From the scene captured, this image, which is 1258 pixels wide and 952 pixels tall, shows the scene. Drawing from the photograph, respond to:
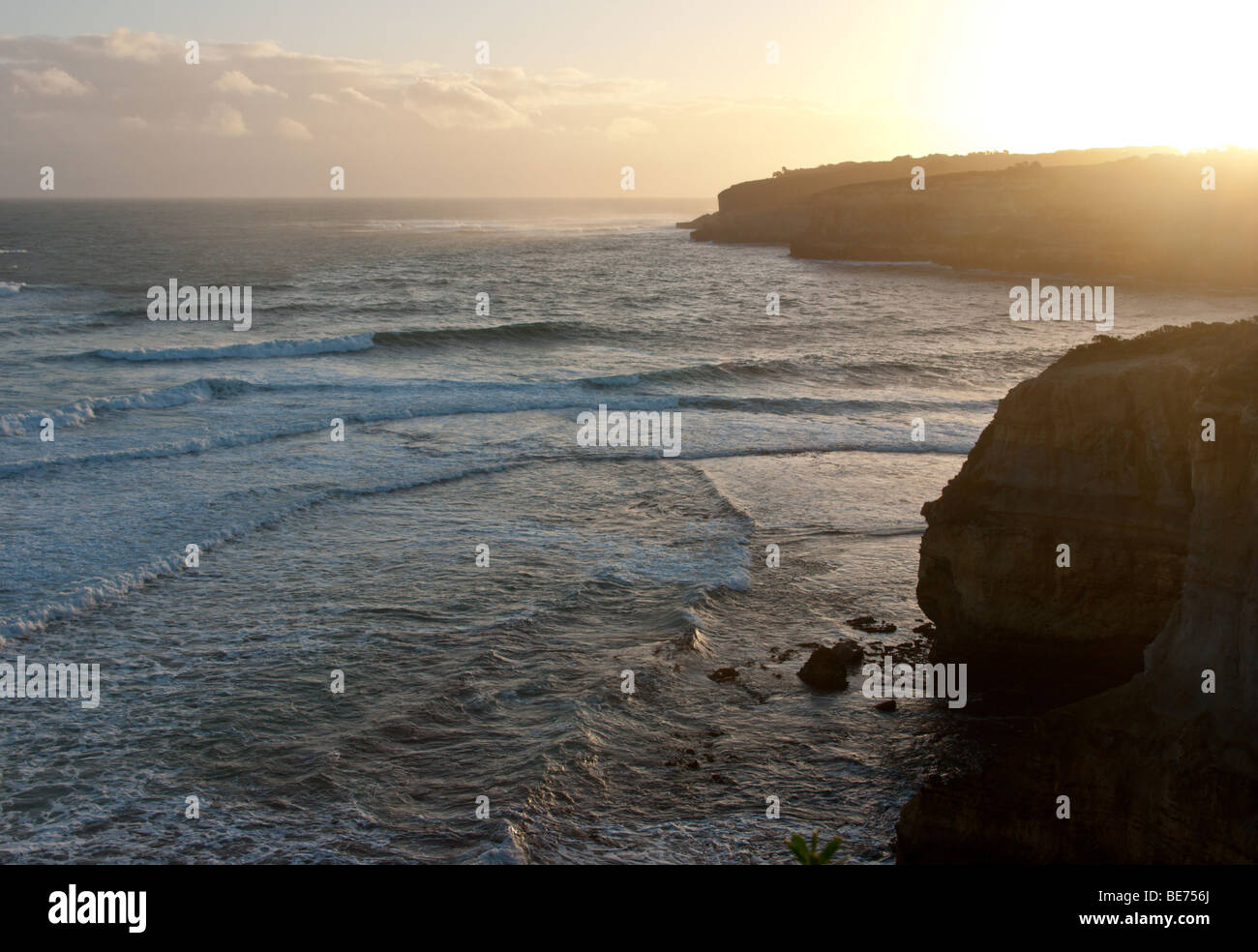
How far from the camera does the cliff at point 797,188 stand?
118 m

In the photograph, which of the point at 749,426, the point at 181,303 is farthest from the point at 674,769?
the point at 181,303

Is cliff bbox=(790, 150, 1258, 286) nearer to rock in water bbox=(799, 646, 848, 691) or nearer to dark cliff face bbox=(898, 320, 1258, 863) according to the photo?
dark cliff face bbox=(898, 320, 1258, 863)

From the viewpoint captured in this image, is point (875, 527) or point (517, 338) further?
point (517, 338)

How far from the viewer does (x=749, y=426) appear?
26.6 metres

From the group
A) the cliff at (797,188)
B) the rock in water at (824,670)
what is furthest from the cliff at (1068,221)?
the rock in water at (824,670)

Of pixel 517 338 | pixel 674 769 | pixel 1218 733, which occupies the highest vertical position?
pixel 517 338

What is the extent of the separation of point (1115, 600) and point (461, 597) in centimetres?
848

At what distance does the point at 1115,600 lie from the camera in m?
10.7

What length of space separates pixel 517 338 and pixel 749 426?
63.7 feet

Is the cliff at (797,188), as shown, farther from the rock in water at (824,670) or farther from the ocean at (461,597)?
the rock in water at (824,670)

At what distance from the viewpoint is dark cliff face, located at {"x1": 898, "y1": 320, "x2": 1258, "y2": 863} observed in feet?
24.1

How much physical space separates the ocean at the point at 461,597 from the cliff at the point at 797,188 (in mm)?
78396

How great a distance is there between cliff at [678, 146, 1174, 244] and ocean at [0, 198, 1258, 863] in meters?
78.4
